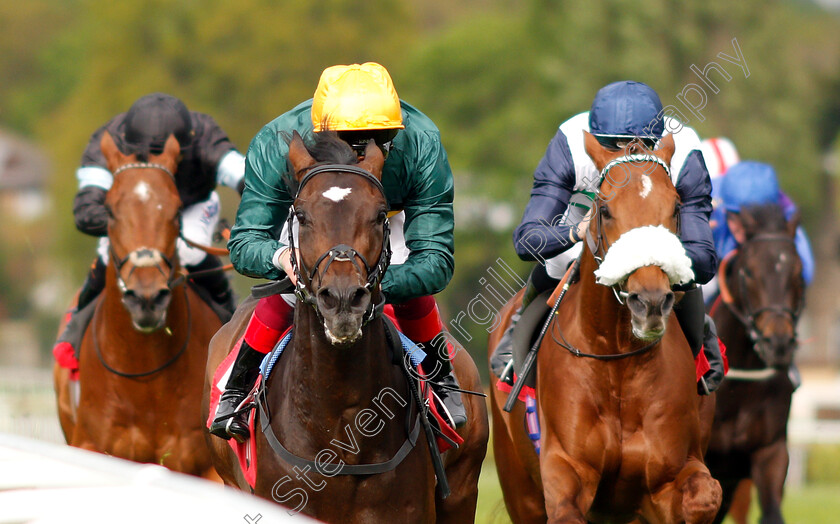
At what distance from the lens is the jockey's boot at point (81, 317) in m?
7.41

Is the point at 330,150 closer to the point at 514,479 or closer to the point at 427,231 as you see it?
the point at 427,231

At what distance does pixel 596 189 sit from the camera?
206 inches

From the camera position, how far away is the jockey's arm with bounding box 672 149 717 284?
17.7 feet

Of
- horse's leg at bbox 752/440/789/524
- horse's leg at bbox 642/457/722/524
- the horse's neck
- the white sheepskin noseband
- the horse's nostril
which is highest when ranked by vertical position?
the white sheepskin noseband

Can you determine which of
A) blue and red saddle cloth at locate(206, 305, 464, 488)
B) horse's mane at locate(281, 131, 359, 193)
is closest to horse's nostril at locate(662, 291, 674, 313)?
blue and red saddle cloth at locate(206, 305, 464, 488)

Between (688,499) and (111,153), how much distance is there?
148 inches

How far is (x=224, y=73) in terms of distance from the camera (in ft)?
128

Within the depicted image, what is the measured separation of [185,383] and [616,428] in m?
2.66

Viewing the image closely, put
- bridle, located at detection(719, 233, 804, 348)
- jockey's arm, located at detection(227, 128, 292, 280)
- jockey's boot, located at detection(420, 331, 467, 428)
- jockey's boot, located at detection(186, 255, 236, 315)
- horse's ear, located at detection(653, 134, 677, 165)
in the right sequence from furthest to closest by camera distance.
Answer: bridle, located at detection(719, 233, 804, 348)
jockey's boot, located at detection(186, 255, 236, 315)
jockey's boot, located at detection(420, 331, 467, 428)
horse's ear, located at detection(653, 134, 677, 165)
jockey's arm, located at detection(227, 128, 292, 280)

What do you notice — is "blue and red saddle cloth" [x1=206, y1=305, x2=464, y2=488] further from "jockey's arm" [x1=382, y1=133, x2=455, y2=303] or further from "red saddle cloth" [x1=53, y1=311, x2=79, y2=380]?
"red saddle cloth" [x1=53, y1=311, x2=79, y2=380]

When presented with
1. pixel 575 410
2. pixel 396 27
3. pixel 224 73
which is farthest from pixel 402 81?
pixel 575 410

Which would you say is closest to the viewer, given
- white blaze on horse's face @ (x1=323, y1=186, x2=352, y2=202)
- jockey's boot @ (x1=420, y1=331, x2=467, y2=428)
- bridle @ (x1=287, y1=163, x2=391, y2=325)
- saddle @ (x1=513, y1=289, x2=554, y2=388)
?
bridle @ (x1=287, y1=163, x2=391, y2=325)

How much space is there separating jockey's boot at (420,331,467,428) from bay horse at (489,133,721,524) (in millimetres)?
420

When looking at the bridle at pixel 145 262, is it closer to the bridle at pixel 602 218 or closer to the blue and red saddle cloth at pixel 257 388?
the blue and red saddle cloth at pixel 257 388
